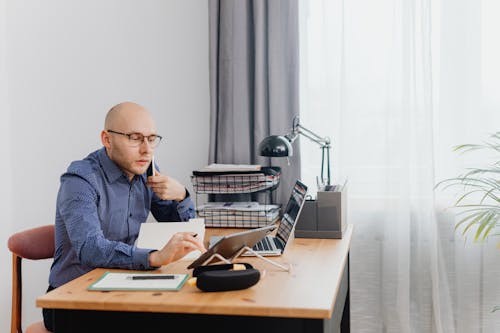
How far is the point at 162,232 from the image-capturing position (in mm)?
2191

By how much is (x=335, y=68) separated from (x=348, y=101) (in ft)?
0.60

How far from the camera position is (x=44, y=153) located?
105 inches

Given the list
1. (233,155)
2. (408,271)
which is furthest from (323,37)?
(408,271)

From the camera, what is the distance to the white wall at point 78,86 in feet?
8.32

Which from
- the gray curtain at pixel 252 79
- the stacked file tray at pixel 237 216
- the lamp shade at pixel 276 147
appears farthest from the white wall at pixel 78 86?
the lamp shade at pixel 276 147

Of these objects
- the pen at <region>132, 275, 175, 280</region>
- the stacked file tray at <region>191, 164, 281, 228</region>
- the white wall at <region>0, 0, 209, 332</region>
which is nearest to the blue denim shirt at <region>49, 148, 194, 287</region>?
the pen at <region>132, 275, 175, 280</region>

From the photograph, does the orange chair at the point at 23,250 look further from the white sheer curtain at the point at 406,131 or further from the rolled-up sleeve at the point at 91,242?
the white sheer curtain at the point at 406,131

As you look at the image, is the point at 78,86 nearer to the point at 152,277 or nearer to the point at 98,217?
the point at 98,217

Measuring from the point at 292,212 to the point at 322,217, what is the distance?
0.28m

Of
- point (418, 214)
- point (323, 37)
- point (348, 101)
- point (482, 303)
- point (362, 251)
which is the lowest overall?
point (482, 303)

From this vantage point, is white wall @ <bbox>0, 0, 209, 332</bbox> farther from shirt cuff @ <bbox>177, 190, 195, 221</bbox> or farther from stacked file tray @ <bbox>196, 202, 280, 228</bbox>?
shirt cuff @ <bbox>177, 190, 195, 221</bbox>

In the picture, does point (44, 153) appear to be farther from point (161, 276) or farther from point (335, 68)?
point (335, 68)

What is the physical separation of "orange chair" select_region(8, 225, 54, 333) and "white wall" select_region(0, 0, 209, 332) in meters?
0.21

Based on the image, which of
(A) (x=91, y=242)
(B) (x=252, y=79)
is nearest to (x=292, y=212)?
(A) (x=91, y=242)
